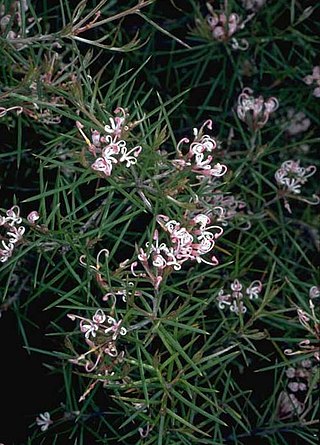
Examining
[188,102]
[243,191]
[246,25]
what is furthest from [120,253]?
[246,25]

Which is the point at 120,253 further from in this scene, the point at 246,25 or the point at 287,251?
the point at 246,25

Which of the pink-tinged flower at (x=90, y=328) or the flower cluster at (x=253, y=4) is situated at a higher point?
the flower cluster at (x=253, y=4)

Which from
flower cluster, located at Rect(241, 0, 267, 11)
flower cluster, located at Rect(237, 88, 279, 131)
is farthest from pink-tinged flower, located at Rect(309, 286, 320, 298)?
flower cluster, located at Rect(241, 0, 267, 11)

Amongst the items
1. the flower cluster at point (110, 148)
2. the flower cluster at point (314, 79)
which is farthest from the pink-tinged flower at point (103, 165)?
the flower cluster at point (314, 79)

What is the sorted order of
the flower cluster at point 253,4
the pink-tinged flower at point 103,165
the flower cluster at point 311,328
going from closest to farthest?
the pink-tinged flower at point 103,165 → the flower cluster at point 311,328 → the flower cluster at point 253,4

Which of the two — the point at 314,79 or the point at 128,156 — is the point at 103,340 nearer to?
the point at 128,156

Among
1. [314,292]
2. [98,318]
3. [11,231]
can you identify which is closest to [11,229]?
[11,231]

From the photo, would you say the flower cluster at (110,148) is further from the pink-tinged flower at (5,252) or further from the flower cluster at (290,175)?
the flower cluster at (290,175)
